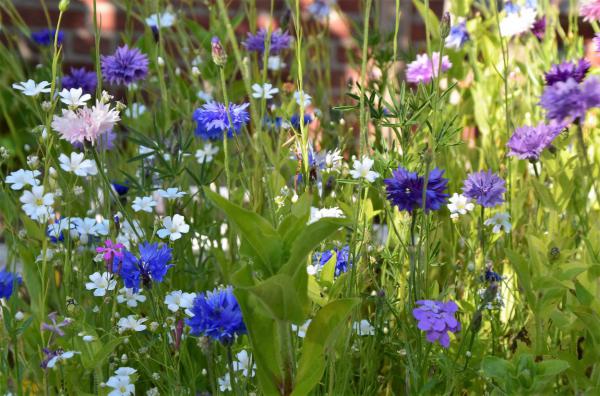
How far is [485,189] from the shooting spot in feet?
3.70

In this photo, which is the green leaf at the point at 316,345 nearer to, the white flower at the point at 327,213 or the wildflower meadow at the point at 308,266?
the wildflower meadow at the point at 308,266

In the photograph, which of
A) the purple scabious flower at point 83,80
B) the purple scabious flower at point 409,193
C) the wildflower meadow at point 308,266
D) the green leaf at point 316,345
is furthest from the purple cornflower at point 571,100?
the purple scabious flower at point 83,80

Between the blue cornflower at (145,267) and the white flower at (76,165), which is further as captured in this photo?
the white flower at (76,165)

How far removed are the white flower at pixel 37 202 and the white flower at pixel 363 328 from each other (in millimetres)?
415

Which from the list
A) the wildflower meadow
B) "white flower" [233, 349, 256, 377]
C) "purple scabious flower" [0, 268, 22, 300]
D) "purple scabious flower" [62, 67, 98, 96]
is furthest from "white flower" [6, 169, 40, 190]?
"purple scabious flower" [62, 67, 98, 96]

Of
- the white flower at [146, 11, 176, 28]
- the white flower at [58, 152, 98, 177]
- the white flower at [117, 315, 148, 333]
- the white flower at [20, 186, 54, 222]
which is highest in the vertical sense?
the white flower at [146, 11, 176, 28]

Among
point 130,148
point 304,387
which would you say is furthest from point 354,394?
point 130,148

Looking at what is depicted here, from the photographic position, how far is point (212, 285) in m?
1.36

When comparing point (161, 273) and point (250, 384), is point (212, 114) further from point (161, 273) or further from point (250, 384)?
point (250, 384)

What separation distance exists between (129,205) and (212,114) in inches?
14.9

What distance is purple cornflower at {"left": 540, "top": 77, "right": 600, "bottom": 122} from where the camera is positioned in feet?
2.87

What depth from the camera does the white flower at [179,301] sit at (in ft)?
3.35

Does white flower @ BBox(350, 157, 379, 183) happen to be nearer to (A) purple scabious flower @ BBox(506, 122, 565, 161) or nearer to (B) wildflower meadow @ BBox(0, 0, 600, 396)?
(B) wildflower meadow @ BBox(0, 0, 600, 396)

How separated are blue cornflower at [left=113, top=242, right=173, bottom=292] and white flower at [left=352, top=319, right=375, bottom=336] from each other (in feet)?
0.85
